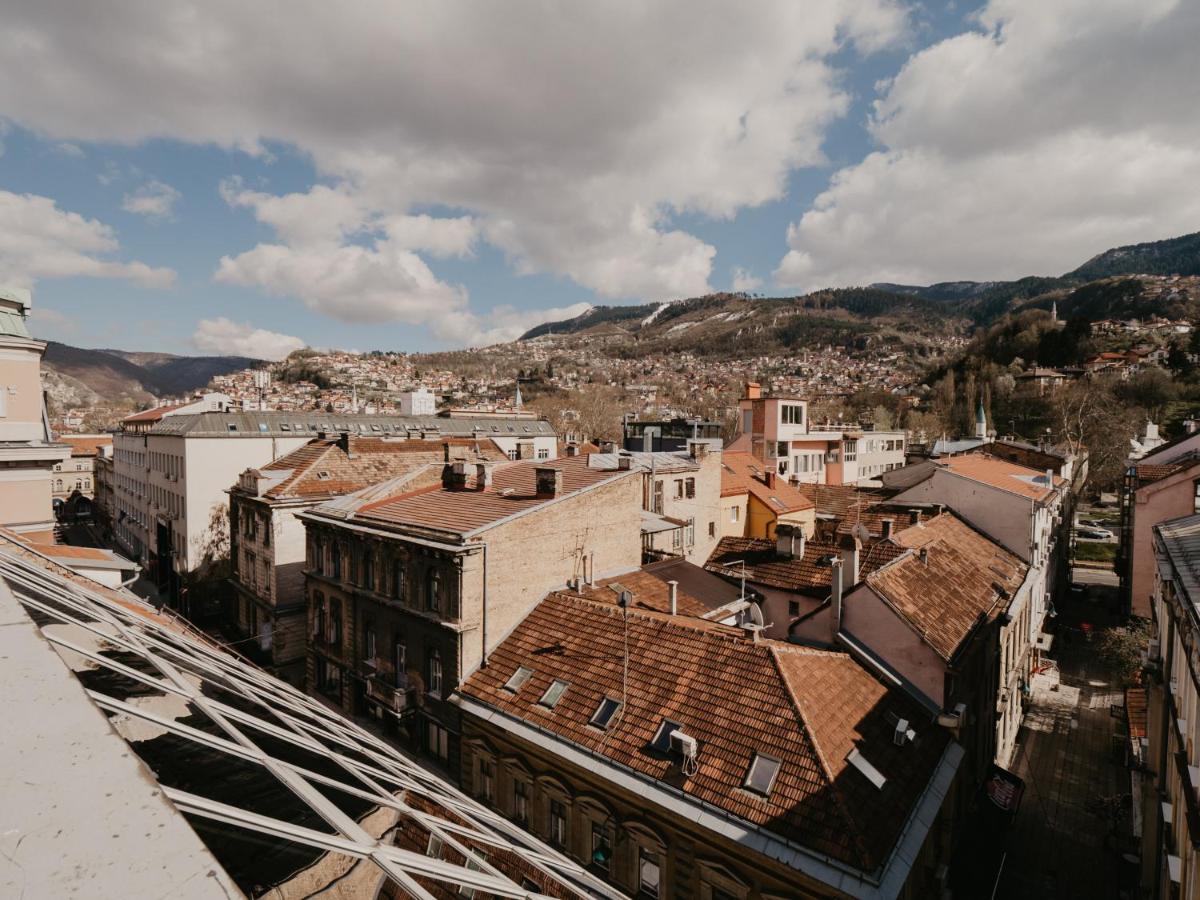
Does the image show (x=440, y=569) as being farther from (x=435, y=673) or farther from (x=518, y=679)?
(x=518, y=679)

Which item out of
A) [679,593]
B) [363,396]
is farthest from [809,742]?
[363,396]

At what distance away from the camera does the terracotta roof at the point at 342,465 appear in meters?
33.3

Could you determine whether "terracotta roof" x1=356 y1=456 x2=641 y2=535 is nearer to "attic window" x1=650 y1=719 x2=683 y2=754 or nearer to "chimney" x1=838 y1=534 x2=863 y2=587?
"attic window" x1=650 y1=719 x2=683 y2=754

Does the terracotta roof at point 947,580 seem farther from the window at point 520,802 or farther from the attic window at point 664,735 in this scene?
the window at point 520,802

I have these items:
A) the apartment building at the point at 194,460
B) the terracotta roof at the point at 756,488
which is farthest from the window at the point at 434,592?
the apartment building at the point at 194,460

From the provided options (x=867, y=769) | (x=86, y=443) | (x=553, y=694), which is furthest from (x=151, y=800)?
(x=86, y=443)

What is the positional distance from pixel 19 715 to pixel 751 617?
24.3 m

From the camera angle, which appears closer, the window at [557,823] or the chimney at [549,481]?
the window at [557,823]

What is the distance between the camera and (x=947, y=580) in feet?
74.3

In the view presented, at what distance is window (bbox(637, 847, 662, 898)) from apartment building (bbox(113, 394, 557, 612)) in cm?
3481

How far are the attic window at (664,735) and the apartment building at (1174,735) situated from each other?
9.36 m

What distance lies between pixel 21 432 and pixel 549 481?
20.4 m

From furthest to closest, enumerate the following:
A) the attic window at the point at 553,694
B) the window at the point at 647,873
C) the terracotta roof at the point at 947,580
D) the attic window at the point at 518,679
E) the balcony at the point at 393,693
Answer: the balcony at the point at 393,693 < the terracotta roof at the point at 947,580 < the attic window at the point at 518,679 < the attic window at the point at 553,694 < the window at the point at 647,873

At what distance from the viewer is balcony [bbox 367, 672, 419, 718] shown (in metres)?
20.8
